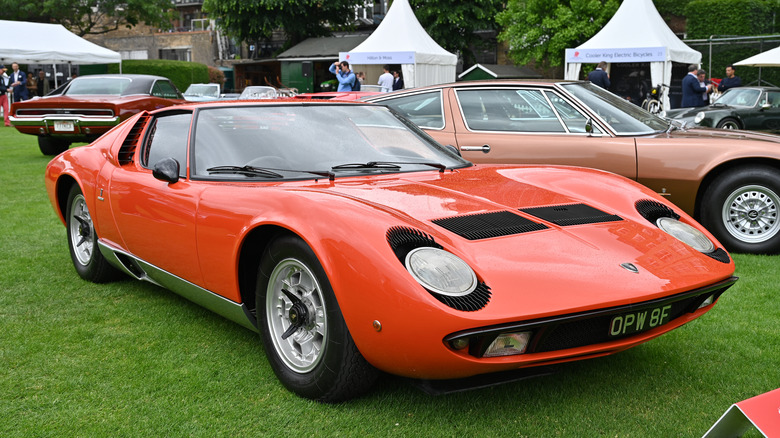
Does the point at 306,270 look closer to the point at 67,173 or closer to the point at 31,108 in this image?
the point at 67,173

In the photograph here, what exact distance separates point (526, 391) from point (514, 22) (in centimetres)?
3098

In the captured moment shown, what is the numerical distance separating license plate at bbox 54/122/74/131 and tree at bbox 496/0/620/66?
2323cm

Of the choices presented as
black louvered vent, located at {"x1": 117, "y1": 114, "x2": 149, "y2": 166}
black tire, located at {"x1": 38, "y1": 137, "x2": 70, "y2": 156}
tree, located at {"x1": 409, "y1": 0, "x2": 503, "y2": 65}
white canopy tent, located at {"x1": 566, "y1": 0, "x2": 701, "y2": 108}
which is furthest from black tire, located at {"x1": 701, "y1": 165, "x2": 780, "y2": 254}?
tree, located at {"x1": 409, "y1": 0, "x2": 503, "y2": 65}

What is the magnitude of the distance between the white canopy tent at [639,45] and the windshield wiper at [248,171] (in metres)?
14.8

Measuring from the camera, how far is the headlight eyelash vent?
6.92 feet

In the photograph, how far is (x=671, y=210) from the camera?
3.08m

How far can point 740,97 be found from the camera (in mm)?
15055

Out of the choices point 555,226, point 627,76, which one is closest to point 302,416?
point 555,226

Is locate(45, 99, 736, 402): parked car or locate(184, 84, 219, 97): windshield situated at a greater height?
locate(184, 84, 219, 97): windshield

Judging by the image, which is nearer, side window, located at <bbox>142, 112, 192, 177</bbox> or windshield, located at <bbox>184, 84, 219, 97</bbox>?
side window, located at <bbox>142, 112, 192, 177</bbox>

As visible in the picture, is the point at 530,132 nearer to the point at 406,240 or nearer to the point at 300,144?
the point at 300,144

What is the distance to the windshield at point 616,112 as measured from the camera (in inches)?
217

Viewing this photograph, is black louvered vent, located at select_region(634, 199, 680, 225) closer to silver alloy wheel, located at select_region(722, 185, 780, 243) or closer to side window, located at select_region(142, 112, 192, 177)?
side window, located at select_region(142, 112, 192, 177)

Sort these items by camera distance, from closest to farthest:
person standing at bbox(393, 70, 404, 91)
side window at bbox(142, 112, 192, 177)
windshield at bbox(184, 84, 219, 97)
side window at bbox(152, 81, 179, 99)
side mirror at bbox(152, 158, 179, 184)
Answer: side mirror at bbox(152, 158, 179, 184) → side window at bbox(142, 112, 192, 177) → side window at bbox(152, 81, 179, 99) → person standing at bbox(393, 70, 404, 91) → windshield at bbox(184, 84, 219, 97)
